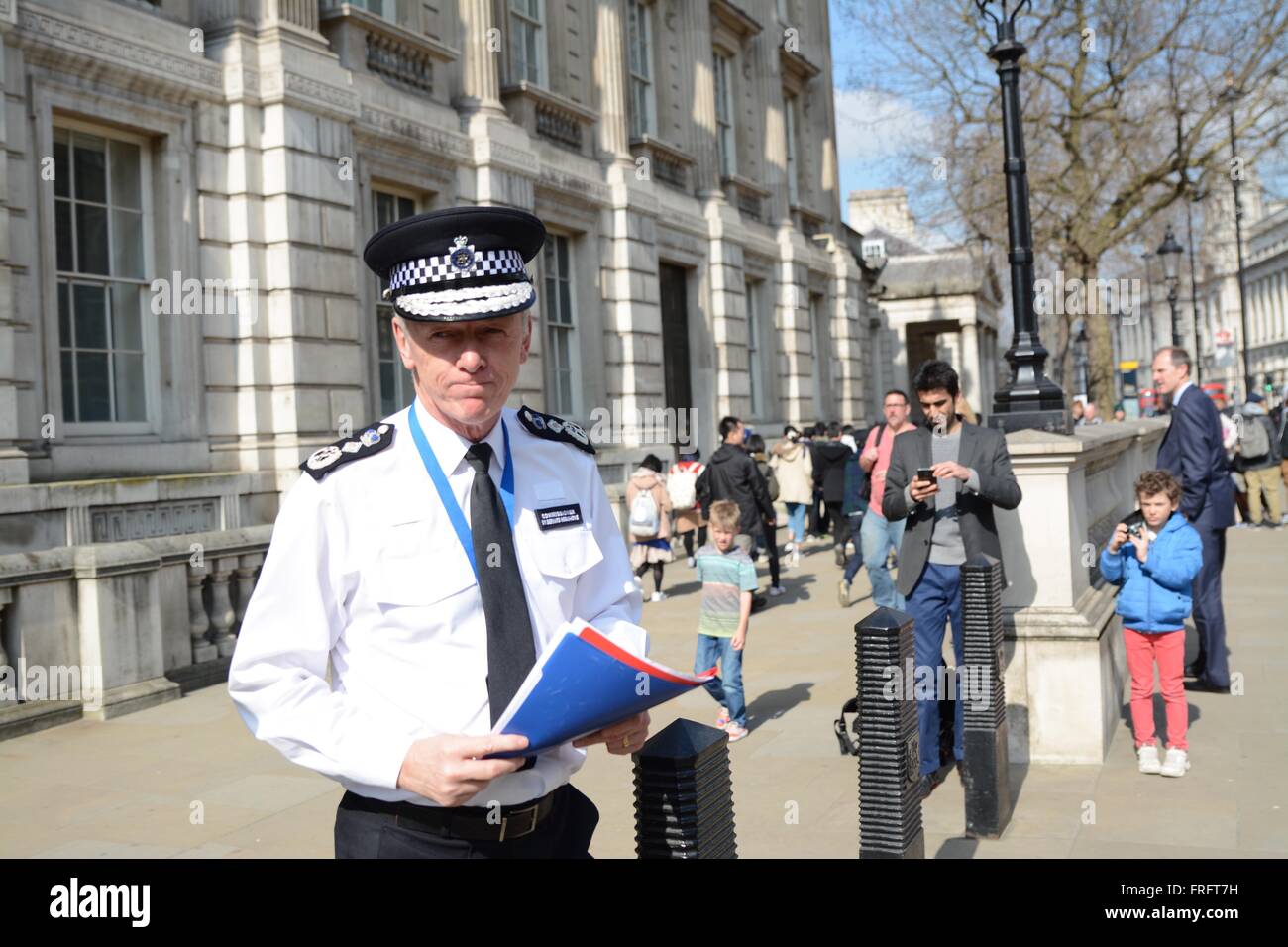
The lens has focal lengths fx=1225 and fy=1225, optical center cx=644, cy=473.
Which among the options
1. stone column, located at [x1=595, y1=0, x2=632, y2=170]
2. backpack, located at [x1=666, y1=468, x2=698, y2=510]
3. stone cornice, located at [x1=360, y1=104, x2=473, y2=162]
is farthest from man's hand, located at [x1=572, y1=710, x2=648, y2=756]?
stone column, located at [x1=595, y1=0, x2=632, y2=170]

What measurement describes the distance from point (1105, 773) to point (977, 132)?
79.2 ft

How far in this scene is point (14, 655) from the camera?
317 inches

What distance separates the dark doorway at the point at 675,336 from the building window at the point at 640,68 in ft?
7.89

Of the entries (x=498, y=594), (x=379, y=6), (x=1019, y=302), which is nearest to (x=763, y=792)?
(x=1019, y=302)

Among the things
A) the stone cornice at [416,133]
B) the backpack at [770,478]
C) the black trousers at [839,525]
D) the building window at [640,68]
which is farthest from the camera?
the building window at [640,68]

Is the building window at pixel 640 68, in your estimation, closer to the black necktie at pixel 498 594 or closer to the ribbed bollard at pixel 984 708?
the ribbed bollard at pixel 984 708

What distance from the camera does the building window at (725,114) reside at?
77.8 ft

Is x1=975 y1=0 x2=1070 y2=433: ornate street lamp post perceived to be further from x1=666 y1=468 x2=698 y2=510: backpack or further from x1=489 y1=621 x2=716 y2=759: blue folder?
x1=666 y1=468 x2=698 y2=510: backpack

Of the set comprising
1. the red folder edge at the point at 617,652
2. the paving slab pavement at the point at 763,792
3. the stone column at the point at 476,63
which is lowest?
the paving slab pavement at the point at 763,792

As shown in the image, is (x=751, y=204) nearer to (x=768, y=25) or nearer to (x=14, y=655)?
(x=768, y=25)

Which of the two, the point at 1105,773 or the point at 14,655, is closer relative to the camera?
the point at 1105,773

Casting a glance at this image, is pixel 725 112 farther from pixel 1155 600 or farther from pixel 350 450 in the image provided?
pixel 350 450

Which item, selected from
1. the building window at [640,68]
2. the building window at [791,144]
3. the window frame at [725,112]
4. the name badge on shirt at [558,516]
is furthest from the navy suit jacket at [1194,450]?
the building window at [791,144]
